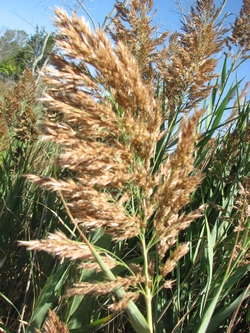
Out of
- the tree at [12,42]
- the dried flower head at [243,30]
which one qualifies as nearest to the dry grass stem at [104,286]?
the dried flower head at [243,30]

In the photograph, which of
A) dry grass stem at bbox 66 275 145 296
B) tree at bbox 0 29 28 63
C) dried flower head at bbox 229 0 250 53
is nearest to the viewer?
dry grass stem at bbox 66 275 145 296

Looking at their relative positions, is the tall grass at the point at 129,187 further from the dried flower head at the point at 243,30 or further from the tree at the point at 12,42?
the tree at the point at 12,42

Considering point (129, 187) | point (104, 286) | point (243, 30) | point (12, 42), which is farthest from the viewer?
point (12, 42)

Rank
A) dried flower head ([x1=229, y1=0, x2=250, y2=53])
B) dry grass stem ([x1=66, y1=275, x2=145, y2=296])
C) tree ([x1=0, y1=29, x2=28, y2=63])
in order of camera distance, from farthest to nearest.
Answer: tree ([x1=0, y1=29, x2=28, y2=63]), dried flower head ([x1=229, y1=0, x2=250, y2=53]), dry grass stem ([x1=66, y1=275, x2=145, y2=296])

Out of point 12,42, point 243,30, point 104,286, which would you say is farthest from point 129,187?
point 12,42

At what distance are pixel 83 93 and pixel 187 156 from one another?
294mm

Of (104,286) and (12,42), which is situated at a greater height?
(12,42)

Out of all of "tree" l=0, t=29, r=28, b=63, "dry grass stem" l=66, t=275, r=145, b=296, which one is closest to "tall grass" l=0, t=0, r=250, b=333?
"dry grass stem" l=66, t=275, r=145, b=296

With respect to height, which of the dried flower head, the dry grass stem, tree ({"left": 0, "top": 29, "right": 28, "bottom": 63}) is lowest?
the dry grass stem

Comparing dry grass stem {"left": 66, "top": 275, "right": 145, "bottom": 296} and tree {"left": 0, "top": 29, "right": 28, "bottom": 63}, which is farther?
tree {"left": 0, "top": 29, "right": 28, "bottom": 63}

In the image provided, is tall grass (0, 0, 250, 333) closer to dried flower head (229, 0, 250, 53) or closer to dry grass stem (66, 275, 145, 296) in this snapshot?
dry grass stem (66, 275, 145, 296)

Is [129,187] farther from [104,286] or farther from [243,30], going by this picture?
[243,30]

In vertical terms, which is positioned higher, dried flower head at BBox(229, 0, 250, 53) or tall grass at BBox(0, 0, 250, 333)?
dried flower head at BBox(229, 0, 250, 53)

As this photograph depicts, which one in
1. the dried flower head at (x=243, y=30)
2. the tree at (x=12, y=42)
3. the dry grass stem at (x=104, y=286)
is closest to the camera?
the dry grass stem at (x=104, y=286)
